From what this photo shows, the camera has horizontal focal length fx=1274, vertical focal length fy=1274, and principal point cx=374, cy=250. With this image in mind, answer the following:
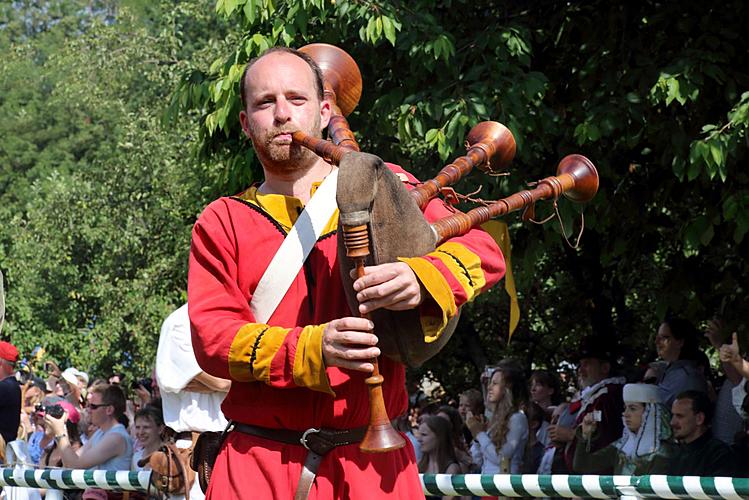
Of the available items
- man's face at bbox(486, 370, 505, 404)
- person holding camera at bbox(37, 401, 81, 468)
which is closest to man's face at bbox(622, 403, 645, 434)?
man's face at bbox(486, 370, 505, 404)

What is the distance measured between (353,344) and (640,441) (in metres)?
4.61

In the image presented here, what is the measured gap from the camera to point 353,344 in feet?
9.62

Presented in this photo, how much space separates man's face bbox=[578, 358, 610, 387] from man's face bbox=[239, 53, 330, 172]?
5.37 meters

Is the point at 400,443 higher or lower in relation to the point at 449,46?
lower

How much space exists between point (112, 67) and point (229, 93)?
52.1ft

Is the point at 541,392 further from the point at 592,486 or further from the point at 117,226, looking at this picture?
the point at 117,226

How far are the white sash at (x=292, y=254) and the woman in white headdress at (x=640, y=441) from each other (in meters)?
4.11

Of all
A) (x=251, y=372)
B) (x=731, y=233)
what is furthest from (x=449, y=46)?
(x=251, y=372)

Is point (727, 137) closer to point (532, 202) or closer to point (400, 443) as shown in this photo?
point (532, 202)

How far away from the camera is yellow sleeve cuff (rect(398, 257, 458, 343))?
2.94 m

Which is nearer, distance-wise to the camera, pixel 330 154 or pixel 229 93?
pixel 330 154

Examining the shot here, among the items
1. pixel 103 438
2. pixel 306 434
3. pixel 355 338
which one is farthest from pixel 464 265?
pixel 103 438

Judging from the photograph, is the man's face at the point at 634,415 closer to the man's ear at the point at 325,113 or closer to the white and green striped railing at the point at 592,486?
the white and green striped railing at the point at 592,486

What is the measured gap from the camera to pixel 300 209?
3406 mm
